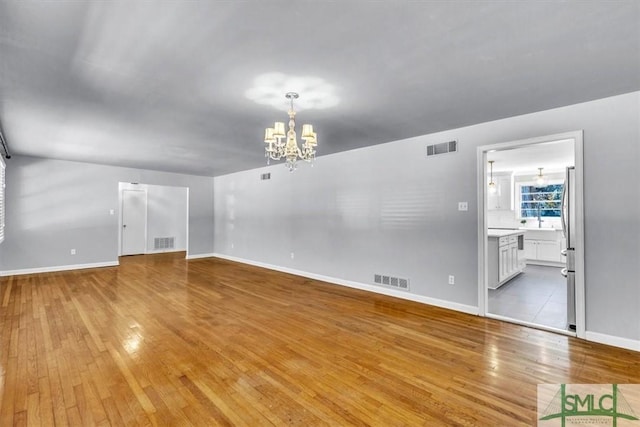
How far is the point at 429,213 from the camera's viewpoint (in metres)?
4.23

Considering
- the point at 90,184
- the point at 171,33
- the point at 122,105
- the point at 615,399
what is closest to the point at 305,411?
the point at 615,399

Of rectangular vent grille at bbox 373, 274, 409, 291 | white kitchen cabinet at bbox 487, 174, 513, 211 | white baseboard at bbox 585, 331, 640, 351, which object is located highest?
white kitchen cabinet at bbox 487, 174, 513, 211

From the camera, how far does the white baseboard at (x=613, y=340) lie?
2.77m

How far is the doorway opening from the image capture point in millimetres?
9328

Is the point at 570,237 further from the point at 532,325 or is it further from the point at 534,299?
the point at 534,299

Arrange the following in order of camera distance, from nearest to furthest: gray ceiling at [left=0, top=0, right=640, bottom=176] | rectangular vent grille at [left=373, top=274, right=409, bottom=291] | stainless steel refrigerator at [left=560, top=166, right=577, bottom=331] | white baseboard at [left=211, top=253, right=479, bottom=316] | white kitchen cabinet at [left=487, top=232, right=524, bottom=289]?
gray ceiling at [left=0, top=0, right=640, bottom=176] → stainless steel refrigerator at [left=560, top=166, right=577, bottom=331] → white baseboard at [left=211, top=253, right=479, bottom=316] → rectangular vent grille at [left=373, top=274, right=409, bottom=291] → white kitchen cabinet at [left=487, top=232, right=524, bottom=289]

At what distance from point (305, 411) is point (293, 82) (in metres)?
2.58

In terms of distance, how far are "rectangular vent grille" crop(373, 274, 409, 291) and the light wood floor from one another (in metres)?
0.32

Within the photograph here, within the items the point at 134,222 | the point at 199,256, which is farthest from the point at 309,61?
the point at 134,222

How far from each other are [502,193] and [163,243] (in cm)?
1105

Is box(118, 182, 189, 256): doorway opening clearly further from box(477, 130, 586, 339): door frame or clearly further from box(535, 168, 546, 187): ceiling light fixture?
box(535, 168, 546, 187): ceiling light fixture

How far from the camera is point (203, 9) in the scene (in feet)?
5.41

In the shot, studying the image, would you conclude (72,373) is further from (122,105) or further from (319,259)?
(319,259)

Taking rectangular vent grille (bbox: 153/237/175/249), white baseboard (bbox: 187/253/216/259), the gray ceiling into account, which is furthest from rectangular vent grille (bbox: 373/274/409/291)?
rectangular vent grille (bbox: 153/237/175/249)
